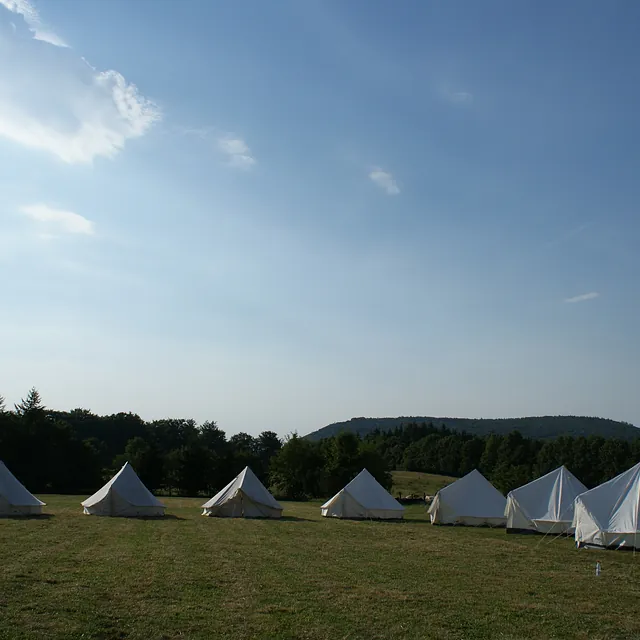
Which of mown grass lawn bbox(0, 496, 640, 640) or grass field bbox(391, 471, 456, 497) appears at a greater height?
mown grass lawn bbox(0, 496, 640, 640)

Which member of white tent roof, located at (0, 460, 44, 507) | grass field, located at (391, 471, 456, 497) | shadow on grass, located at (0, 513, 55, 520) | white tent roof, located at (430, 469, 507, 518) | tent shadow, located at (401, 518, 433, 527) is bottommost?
grass field, located at (391, 471, 456, 497)

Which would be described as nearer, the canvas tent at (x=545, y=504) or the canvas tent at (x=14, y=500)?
the canvas tent at (x=14, y=500)

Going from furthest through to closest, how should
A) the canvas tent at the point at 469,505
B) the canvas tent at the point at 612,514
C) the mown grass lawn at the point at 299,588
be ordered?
1. the canvas tent at the point at 469,505
2. the canvas tent at the point at 612,514
3. the mown grass lawn at the point at 299,588

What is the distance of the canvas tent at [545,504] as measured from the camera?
82.8 feet

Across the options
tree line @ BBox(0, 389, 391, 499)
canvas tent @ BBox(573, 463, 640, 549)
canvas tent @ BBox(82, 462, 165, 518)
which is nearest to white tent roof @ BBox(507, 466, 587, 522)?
canvas tent @ BBox(573, 463, 640, 549)

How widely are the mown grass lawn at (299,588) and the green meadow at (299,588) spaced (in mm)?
34

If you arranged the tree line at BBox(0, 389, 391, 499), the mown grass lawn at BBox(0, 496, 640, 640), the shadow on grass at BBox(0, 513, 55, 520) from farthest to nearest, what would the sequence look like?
the tree line at BBox(0, 389, 391, 499)
the shadow on grass at BBox(0, 513, 55, 520)
the mown grass lawn at BBox(0, 496, 640, 640)

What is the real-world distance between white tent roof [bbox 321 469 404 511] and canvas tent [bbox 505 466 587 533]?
631 centimetres

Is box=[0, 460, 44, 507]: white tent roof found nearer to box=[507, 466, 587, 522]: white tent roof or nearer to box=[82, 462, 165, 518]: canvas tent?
box=[82, 462, 165, 518]: canvas tent

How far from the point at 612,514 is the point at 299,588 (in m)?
13.0

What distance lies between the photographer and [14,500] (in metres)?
25.2

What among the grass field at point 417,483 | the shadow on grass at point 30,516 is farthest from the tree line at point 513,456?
the shadow on grass at point 30,516

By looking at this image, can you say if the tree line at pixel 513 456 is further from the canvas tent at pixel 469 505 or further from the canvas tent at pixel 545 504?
the canvas tent at pixel 545 504

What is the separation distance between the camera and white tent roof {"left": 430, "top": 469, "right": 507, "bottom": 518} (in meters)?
28.7
